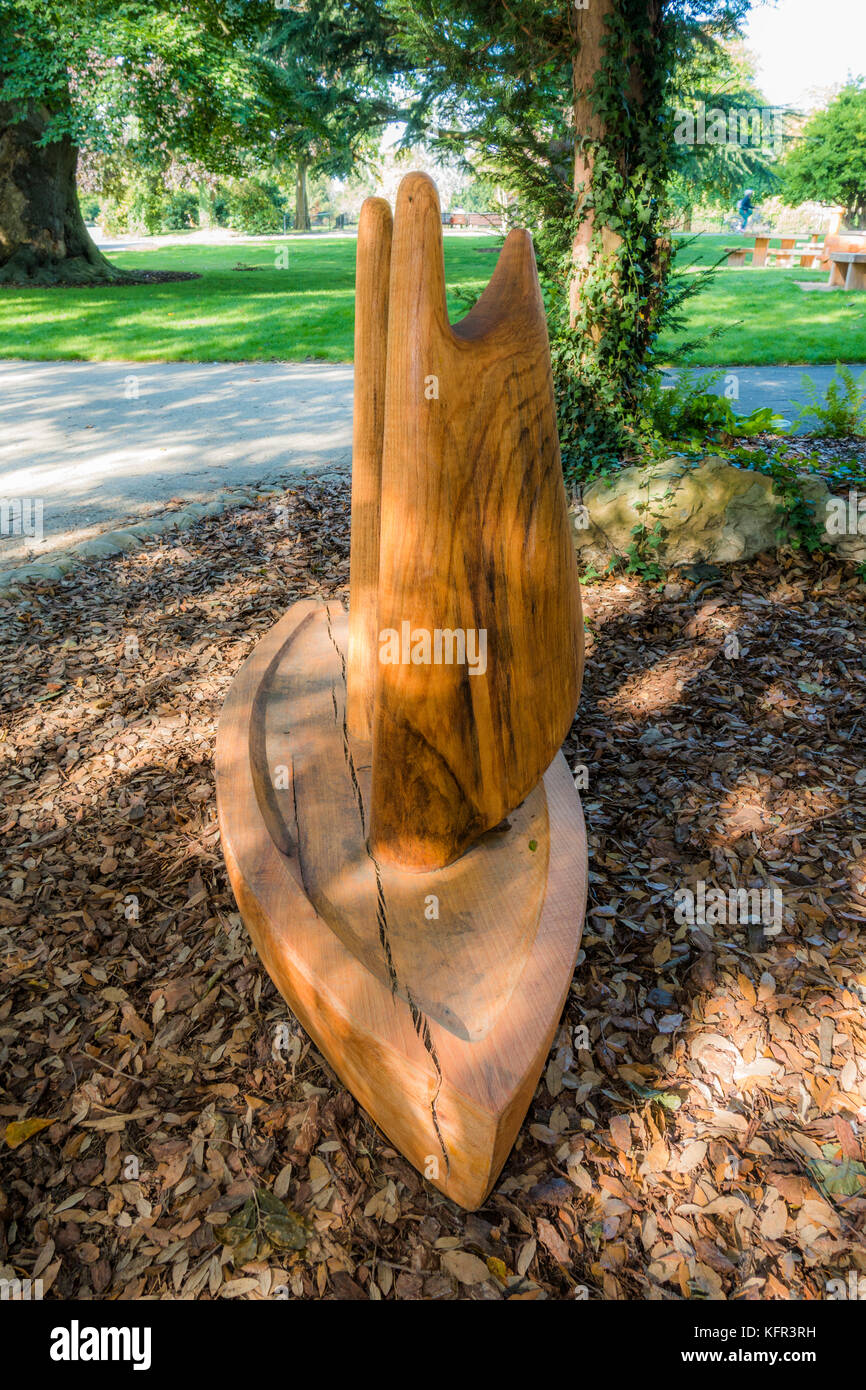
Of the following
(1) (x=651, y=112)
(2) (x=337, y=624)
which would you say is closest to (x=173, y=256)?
(1) (x=651, y=112)

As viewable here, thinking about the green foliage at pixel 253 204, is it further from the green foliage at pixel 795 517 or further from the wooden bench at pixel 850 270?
the green foliage at pixel 795 517

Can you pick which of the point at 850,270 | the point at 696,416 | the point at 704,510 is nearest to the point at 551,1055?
the point at 704,510

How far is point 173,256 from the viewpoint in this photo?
92.4 ft

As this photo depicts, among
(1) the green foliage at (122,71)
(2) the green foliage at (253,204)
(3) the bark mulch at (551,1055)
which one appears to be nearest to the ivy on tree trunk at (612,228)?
(3) the bark mulch at (551,1055)

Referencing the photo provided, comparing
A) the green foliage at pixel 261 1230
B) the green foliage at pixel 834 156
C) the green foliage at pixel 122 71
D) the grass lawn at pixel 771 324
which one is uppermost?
the green foliage at pixel 834 156

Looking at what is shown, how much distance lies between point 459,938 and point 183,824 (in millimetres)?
1669

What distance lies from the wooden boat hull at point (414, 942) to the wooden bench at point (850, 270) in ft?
60.5

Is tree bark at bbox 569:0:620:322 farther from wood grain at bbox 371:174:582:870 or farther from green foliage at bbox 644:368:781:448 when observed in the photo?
wood grain at bbox 371:174:582:870

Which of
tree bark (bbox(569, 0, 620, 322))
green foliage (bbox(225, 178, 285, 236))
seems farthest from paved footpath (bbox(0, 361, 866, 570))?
green foliage (bbox(225, 178, 285, 236))

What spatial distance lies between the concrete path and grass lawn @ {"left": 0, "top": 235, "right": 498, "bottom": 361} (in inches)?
25.0

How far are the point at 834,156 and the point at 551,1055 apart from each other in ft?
116

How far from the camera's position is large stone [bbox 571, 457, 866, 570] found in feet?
15.9

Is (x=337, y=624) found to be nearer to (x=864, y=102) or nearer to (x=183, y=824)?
(x=183, y=824)

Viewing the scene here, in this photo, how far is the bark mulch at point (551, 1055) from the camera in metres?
1.92
